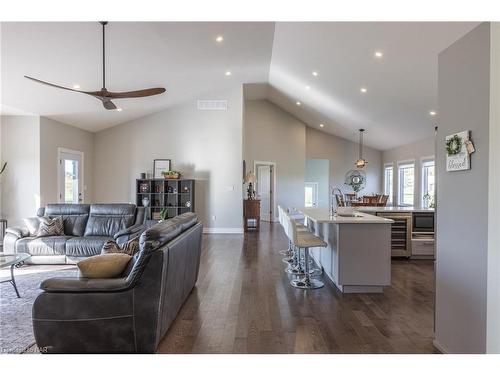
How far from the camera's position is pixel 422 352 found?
234cm

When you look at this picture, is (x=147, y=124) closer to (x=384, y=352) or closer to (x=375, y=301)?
(x=375, y=301)

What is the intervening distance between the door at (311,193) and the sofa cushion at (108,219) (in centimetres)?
804

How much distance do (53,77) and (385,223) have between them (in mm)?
5714

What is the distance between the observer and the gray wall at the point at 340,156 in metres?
11.5

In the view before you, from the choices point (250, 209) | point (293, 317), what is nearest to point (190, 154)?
point (250, 209)

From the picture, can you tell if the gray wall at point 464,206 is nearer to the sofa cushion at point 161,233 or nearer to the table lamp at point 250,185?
the sofa cushion at point 161,233

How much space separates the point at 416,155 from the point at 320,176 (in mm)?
3938

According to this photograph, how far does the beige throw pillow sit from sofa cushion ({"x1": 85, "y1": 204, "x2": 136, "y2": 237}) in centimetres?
294

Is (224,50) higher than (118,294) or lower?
higher

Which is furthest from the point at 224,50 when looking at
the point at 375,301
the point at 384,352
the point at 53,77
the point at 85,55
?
the point at 384,352

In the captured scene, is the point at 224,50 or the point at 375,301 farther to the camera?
the point at 224,50

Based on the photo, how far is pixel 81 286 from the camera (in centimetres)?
226

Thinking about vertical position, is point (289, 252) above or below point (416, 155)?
below

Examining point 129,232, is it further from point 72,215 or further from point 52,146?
point 52,146
